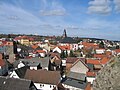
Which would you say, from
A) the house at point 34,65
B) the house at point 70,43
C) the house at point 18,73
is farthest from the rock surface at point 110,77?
the house at point 70,43

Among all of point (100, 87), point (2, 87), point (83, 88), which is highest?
point (100, 87)

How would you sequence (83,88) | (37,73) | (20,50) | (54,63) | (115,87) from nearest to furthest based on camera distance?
(115,87) < (83,88) < (37,73) < (54,63) < (20,50)

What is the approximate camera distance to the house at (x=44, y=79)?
3056 centimetres

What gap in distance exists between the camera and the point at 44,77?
3172 cm

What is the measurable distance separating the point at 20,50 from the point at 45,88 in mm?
44924

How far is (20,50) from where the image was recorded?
7388cm

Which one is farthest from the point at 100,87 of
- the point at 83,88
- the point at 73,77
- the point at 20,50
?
the point at 20,50

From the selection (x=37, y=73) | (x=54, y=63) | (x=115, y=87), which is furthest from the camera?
(x=54, y=63)

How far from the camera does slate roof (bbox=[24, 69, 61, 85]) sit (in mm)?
30906

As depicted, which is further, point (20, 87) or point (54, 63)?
point (54, 63)

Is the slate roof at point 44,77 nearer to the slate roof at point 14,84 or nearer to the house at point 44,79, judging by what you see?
the house at point 44,79

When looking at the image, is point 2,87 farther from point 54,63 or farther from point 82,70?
point 54,63

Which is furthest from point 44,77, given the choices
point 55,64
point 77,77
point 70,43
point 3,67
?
point 70,43

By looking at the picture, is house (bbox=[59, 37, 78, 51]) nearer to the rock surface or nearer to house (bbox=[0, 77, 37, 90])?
house (bbox=[0, 77, 37, 90])
